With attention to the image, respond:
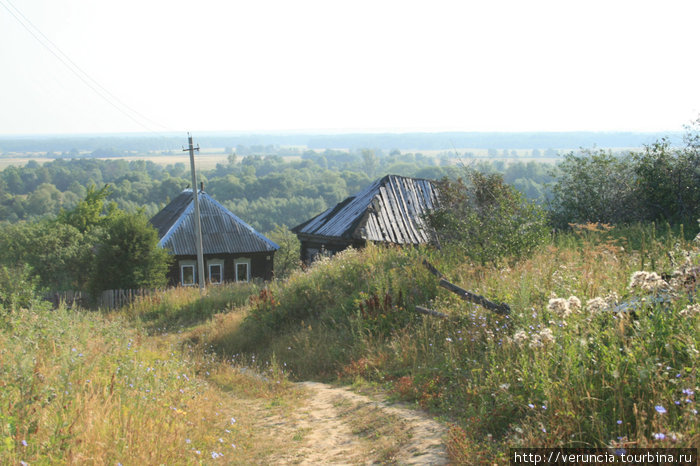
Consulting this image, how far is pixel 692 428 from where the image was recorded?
3.30m

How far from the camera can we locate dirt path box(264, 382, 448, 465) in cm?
481

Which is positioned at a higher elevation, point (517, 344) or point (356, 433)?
point (517, 344)

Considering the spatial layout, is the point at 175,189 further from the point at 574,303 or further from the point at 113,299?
the point at 574,303

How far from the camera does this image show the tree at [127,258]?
2423 cm

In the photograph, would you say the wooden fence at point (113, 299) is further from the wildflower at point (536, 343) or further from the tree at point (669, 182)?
the wildflower at point (536, 343)

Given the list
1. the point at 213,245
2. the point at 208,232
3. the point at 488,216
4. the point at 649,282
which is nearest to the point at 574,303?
the point at 649,282

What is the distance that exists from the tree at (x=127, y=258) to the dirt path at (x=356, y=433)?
19.7 m

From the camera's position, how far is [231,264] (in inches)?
1437

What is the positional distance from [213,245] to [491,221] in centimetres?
2696

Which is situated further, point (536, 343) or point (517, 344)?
point (517, 344)

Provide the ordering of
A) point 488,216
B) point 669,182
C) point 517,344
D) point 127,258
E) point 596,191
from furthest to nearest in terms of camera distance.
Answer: point 127,258, point 596,191, point 669,182, point 488,216, point 517,344

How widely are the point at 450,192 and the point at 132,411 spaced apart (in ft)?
37.2

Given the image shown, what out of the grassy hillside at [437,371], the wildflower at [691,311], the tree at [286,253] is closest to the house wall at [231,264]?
the tree at [286,253]

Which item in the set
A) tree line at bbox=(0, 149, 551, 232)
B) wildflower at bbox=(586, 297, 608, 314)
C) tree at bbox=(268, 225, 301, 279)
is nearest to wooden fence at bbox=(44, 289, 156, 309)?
wildflower at bbox=(586, 297, 608, 314)
